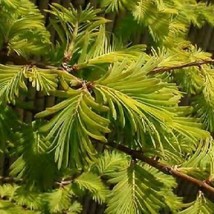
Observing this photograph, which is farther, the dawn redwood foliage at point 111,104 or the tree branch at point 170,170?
the tree branch at point 170,170

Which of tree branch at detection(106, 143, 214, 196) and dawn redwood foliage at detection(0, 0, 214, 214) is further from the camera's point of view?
tree branch at detection(106, 143, 214, 196)

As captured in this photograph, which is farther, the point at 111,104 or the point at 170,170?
the point at 170,170

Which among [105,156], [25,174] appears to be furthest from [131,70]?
[105,156]

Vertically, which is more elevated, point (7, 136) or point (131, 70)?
point (131, 70)

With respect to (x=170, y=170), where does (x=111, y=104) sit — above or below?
above

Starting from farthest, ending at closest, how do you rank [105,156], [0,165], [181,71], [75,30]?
[0,165]
[105,156]
[181,71]
[75,30]

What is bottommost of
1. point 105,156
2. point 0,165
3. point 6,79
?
point 0,165

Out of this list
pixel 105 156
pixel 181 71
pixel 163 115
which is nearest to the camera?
pixel 163 115

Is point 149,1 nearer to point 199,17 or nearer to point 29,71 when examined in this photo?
point 199,17
